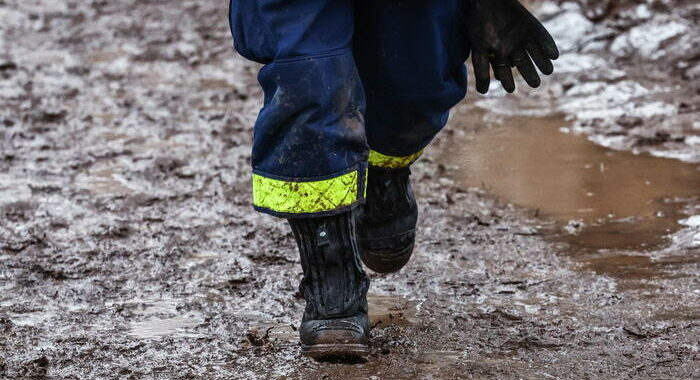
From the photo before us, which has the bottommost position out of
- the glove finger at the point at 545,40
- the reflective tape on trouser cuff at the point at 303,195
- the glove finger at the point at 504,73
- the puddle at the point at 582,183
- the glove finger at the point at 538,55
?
the puddle at the point at 582,183

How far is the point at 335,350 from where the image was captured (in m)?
2.35

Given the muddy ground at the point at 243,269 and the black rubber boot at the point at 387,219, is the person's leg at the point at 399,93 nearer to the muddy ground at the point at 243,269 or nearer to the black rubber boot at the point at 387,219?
the black rubber boot at the point at 387,219

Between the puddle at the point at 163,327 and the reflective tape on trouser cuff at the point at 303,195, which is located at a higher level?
the reflective tape on trouser cuff at the point at 303,195

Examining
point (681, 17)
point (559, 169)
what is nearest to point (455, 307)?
point (559, 169)

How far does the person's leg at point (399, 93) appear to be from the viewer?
2410 mm

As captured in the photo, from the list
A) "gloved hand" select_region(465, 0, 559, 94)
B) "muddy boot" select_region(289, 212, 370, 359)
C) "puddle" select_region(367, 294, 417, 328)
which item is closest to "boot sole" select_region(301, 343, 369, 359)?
"muddy boot" select_region(289, 212, 370, 359)

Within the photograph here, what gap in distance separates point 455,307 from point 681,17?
3.84m

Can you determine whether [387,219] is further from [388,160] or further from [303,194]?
[303,194]

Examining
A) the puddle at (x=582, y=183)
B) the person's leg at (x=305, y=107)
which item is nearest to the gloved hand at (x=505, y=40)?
the person's leg at (x=305, y=107)

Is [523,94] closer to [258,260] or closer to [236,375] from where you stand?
[258,260]

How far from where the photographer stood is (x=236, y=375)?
2324 millimetres

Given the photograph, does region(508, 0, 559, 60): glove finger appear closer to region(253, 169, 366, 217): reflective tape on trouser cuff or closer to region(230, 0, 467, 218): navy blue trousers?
region(230, 0, 467, 218): navy blue trousers

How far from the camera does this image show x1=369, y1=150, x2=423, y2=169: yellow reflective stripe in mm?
2738

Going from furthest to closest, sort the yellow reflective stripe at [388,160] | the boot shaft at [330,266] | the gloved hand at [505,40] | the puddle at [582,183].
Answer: the puddle at [582,183]
the yellow reflective stripe at [388,160]
the gloved hand at [505,40]
the boot shaft at [330,266]
